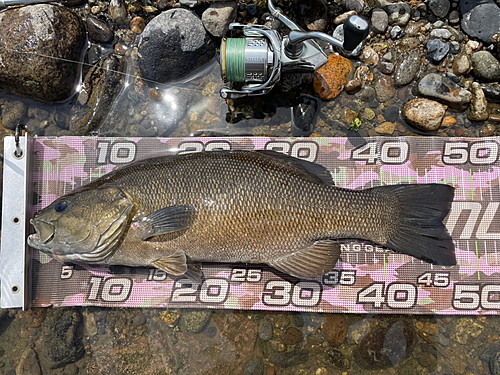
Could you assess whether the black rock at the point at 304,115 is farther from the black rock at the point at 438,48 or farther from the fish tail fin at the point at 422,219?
the black rock at the point at 438,48

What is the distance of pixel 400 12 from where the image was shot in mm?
3674

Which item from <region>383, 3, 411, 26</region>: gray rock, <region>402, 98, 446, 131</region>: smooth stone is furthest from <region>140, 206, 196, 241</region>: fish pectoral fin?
<region>383, 3, 411, 26</region>: gray rock

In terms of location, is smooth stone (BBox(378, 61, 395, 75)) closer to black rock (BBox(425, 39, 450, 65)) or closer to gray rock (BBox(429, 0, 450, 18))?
black rock (BBox(425, 39, 450, 65))

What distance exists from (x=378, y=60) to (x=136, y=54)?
9.64 ft

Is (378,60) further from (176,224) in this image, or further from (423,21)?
(176,224)

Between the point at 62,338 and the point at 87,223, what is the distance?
1.70 metres

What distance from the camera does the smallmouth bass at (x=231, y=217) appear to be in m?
2.87

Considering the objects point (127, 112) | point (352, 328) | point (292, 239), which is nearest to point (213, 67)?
point (127, 112)

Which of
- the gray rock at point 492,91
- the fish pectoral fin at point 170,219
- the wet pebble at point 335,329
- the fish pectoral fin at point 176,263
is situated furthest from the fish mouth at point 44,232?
the gray rock at point 492,91

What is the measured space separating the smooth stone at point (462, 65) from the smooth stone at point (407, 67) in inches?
16.1

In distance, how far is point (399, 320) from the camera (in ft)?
11.7

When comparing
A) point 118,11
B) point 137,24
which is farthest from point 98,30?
point 137,24

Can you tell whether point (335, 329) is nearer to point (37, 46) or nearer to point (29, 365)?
point (29, 365)

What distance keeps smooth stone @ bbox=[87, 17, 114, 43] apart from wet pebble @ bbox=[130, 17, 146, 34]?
276mm
